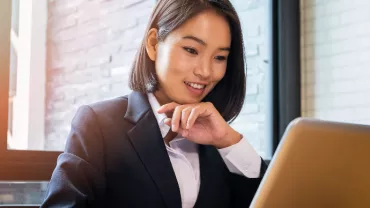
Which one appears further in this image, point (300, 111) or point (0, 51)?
point (300, 111)

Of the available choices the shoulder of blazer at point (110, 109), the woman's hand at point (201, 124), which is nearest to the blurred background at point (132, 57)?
the shoulder of blazer at point (110, 109)

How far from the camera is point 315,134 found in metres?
0.69

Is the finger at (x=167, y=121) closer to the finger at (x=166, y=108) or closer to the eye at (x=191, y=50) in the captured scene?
the finger at (x=166, y=108)

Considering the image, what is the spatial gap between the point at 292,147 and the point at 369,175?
6.4 inches

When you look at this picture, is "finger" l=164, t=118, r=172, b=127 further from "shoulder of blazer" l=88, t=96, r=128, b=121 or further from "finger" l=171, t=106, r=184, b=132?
"shoulder of blazer" l=88, t=96, r=128, b=121

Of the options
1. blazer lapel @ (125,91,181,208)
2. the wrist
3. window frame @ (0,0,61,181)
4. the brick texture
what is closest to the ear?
blazer lapel @ (125,91,181,208)

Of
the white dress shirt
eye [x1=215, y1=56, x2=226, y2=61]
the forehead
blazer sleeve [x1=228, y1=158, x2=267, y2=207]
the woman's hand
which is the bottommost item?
blazer sleeve [x1=228, y1=158, x2=267, y2=207]

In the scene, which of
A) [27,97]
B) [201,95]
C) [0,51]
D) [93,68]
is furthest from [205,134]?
[93,68]

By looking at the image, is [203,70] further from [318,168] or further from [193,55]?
[318,168]

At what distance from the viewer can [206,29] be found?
1.18 metres

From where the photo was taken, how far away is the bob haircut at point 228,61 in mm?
1198

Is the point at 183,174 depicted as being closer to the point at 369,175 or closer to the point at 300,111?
the point at 369,175

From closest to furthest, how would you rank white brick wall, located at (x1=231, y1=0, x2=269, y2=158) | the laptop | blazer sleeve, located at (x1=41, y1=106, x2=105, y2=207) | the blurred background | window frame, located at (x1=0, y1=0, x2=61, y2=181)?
the laptop
blazer sleeve, located at (x1=41, y1=106, x2=105, y2=207)
window frame, located at (x1=0, y1=0, x2=61, y2=181)
the blurred background
white brick wall, located at (x1=231, y1=0, x2=269, y2=158)

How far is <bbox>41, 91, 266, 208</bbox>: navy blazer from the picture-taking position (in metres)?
1.05
